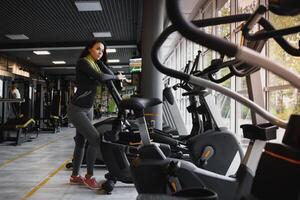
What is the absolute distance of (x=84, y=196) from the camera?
3.27 m

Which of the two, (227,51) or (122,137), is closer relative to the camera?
(227,51)

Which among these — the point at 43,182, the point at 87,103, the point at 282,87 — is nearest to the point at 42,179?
the point at 43,182

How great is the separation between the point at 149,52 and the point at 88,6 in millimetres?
2834

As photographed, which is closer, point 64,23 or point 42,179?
point 42,179

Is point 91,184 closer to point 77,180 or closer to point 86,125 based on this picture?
point 77,180

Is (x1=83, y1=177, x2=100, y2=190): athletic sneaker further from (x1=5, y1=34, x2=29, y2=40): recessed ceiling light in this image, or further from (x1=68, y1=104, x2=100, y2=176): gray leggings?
(x1=5, y1=34, x2=29, y2=40): recessed ceiling light

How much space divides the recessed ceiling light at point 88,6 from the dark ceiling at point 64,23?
0.12 m

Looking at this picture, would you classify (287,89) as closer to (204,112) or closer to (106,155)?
(204,112)

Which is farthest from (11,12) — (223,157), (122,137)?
(223,157)

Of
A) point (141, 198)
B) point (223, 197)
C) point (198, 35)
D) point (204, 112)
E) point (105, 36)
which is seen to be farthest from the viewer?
point (105, 36)

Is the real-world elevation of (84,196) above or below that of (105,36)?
below

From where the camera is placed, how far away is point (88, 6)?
25.1 ft

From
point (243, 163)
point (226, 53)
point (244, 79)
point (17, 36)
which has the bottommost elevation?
point (243, 163)

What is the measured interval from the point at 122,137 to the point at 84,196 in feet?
2.35
